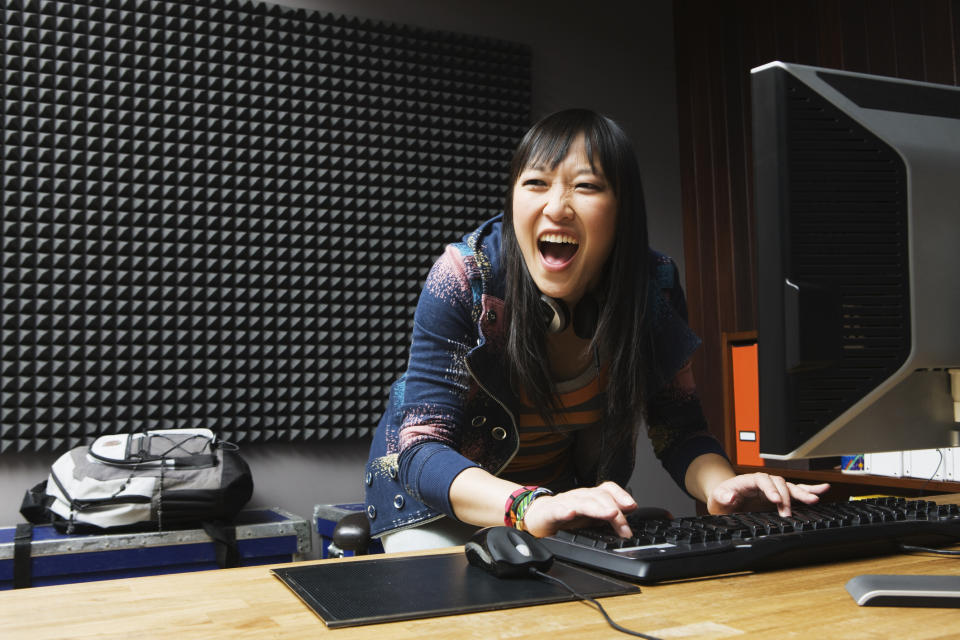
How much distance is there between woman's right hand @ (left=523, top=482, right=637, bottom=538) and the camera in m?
0.88

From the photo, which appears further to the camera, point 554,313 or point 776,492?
point 554,313

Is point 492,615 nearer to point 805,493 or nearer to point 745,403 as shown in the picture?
point 805,493

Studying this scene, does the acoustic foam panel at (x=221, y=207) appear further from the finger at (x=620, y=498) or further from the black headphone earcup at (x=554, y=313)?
the finger at (x=620, y=498)

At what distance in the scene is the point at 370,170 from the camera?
329 centimetres

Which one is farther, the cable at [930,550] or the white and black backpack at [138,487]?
the white and black backpack at [138,487]

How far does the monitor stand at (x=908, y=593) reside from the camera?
0.71 metres

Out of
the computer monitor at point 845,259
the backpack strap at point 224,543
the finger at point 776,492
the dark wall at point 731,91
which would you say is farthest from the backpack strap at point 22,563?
the dark wall at point 731,91

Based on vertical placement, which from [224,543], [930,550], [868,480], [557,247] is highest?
[557,247]

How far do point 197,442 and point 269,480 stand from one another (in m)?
0.44

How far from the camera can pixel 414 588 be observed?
0.77 meters

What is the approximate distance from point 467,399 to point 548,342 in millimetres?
163

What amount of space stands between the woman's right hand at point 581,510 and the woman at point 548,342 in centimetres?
22

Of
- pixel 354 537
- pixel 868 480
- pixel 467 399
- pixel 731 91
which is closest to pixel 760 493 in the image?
pixel 467 399

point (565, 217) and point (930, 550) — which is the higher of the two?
point (565, 217)
